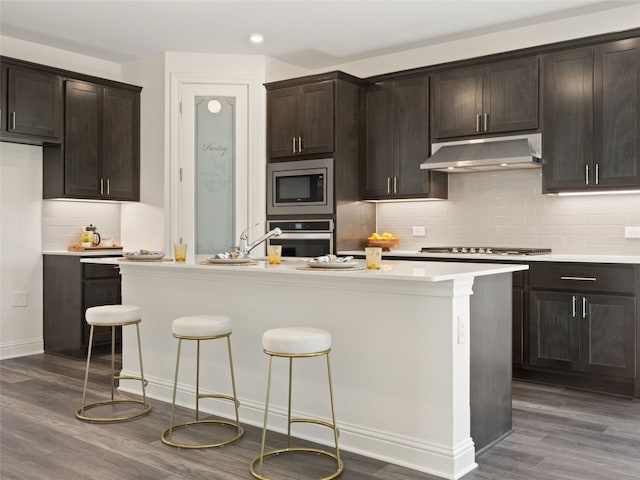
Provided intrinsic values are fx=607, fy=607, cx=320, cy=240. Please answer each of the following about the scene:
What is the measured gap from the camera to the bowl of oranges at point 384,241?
5637 mm

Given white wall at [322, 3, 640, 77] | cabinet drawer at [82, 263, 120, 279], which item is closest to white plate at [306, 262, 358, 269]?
white wall at [322, 3, 640, 77]

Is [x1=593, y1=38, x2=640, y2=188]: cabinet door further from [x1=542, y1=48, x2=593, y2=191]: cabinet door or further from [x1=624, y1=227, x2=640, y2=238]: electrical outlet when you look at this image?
[x1=624, y1=227, x2=640, y2=238]: electrical outlet

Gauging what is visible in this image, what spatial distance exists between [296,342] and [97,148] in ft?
12.9

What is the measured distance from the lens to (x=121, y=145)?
6.02m

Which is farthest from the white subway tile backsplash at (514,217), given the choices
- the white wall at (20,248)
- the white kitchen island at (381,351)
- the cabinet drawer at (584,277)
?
the white wall at (20,248)

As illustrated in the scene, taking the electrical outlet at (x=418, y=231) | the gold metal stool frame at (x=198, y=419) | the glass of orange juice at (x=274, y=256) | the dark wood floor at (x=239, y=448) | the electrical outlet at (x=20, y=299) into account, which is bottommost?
the dark wood floor at (x=239, y=448)

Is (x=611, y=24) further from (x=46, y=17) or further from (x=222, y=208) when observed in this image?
(x=46, y=17)

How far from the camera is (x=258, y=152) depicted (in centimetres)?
591

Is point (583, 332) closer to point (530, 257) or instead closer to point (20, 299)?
point (530, 257)

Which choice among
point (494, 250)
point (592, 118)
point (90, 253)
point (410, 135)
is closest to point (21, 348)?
point (90, 253)

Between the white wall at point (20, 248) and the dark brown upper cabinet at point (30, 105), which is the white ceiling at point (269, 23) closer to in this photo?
the dark brown upper cabinet at point (30, 105)

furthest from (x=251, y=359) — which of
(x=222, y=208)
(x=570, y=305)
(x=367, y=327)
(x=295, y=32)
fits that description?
(x=295, y=32)

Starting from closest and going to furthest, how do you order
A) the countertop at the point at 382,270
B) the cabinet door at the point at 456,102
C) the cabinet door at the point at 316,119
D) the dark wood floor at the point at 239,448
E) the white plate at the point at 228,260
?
the countertop at the point at 382,270 → the dark wood floor at the point at 239,448 → the white plate at the point at 228,260 → the cabinet door at the point at 456,102 → the cabinet door at the point at 316,119

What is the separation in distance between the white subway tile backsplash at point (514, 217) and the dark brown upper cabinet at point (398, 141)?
0.84ft
